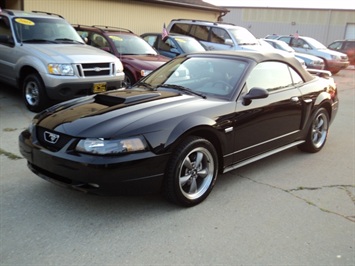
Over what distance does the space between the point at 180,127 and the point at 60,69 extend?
4.10 meters

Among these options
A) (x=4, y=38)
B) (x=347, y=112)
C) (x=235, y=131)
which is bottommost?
(x=347, y=112)

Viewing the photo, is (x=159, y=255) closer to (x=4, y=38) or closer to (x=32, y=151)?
(x=32, y=151)

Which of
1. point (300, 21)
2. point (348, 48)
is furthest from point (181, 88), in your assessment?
point (300, 21)

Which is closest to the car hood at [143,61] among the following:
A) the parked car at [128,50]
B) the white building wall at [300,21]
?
the parked car at [128,50]

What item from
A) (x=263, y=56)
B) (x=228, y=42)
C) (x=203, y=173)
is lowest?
(x=203, y=173)

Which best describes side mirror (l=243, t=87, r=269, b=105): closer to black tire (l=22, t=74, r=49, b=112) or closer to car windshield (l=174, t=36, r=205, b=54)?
black tire (l=22, t=74, r=49, b=112)

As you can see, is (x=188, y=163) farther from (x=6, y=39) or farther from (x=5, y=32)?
(x=5, y=32)

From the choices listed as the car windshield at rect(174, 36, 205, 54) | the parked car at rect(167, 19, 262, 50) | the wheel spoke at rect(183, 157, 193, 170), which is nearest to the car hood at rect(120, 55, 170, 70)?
the car windshield at rect(174, 36, 205, 54)

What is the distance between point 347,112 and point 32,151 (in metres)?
7.87

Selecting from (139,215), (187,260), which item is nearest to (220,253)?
(187,260)

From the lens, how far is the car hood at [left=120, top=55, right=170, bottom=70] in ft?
28.7

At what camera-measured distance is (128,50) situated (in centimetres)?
967

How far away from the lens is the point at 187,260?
2932mm

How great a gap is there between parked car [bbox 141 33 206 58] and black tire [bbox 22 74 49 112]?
5043mm
